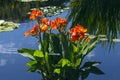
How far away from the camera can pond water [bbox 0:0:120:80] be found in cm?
491

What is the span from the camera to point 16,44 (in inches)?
253

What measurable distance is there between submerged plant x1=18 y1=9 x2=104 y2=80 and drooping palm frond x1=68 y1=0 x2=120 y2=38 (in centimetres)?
203

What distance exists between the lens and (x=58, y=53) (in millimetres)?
4480

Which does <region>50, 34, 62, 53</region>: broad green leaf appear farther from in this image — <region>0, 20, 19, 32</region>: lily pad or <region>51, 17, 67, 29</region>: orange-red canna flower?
<region>0, 20, 19, 32</region>: lily pad

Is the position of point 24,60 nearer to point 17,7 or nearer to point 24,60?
point 24,60

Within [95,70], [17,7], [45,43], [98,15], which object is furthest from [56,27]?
[17,7]

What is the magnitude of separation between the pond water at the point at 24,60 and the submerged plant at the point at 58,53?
40 centimetres

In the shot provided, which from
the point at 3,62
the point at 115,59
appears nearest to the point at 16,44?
the point at 3,62

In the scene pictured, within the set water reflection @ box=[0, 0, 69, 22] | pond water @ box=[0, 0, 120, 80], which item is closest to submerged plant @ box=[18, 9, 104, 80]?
pond water @ box=[0, 0, 120, 80]

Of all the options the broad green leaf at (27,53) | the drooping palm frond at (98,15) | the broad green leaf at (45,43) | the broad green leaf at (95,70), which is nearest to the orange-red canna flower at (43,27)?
the broad green leaf at (45,43)

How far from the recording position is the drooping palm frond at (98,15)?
263 inches

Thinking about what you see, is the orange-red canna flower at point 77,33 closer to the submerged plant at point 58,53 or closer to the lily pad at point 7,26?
the submerged plant at point 58,53

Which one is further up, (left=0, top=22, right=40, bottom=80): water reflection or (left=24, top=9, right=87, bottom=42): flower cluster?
(left=24, top=9, right=87, bottom=42): flower cluster

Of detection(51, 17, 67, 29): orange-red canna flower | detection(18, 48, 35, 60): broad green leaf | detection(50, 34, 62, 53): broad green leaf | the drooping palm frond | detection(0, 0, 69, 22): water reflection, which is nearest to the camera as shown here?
A: detection(51, 17, 67, 29): orange-red canna flower
